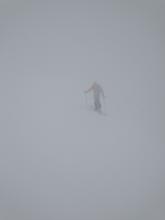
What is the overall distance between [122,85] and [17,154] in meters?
0.64

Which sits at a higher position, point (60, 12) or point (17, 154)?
point (60, 12)

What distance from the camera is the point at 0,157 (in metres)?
2.19

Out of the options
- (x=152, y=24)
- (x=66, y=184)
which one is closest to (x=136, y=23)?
(x=152, y=24)

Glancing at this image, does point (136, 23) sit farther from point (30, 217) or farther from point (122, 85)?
point (30, 217)

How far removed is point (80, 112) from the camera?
2.20 m

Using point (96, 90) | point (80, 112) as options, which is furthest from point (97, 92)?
point (80, 112)

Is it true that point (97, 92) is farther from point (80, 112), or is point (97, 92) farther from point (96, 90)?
point (80, 112)

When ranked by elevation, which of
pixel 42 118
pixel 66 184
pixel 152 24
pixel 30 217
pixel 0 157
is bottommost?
pixel 30 217

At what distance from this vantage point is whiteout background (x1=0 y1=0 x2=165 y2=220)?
2184 mm

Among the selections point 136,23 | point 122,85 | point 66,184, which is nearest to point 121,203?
point 66,184

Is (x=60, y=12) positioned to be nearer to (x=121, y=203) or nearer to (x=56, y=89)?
(x=56, y=89)

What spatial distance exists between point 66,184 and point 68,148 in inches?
7.2

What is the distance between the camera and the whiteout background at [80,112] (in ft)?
7.16

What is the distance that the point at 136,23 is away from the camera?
2.21m
